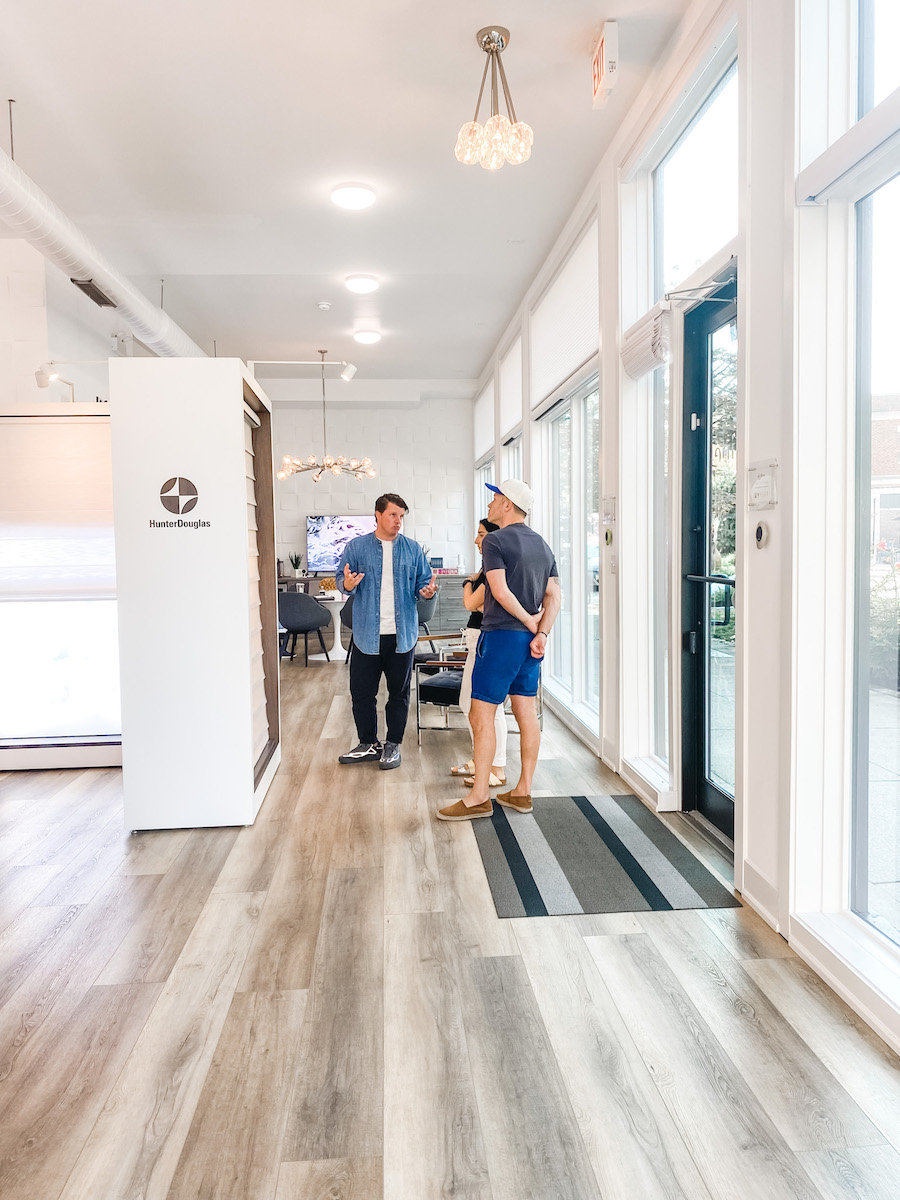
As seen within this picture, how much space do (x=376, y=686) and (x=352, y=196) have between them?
288 cm

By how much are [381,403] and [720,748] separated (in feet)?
26.3

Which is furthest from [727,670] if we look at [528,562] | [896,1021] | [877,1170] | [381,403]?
[381,403]

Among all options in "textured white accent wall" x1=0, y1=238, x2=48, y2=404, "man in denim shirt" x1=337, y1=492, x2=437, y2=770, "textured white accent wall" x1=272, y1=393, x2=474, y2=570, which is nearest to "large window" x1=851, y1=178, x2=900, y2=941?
"man in denim shirt" x1=337, y1=492, x2=437, y2=770

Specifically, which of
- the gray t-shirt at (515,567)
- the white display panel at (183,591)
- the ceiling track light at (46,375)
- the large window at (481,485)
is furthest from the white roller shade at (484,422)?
the white display panel at (183,591)

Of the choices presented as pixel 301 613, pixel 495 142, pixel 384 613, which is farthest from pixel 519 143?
pixel 301 613

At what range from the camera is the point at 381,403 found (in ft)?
34.9

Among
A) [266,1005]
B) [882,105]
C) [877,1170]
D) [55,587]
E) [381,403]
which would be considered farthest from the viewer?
[381,403]

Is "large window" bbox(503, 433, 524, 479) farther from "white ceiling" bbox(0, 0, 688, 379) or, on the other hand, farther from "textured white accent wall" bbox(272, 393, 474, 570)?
"textured white accent wall" bbox(272, 393, 474, 570)

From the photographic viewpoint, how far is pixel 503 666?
3.81 metres

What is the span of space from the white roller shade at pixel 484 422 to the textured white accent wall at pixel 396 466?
1.31 feet

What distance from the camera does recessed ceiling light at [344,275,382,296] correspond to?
6.27 m

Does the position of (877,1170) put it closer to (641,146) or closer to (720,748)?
(720,748)

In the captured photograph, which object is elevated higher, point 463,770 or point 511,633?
point 511,633

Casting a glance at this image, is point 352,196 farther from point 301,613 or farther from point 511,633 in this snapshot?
point 301,613
